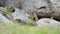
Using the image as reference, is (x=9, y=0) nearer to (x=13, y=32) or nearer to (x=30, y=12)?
(x=30, y=12)

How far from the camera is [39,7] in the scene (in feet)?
37.8

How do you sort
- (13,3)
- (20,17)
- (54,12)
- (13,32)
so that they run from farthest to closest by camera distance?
(13,3), (54,12), (20,17), (13,32)

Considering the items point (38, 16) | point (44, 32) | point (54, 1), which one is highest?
point (44, 32)

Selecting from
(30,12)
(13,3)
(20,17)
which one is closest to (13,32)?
(20,17)

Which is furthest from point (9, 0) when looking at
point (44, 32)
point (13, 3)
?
point (44, 32)

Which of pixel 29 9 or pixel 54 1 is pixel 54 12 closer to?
pixel 54 1

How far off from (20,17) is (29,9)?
2.35m

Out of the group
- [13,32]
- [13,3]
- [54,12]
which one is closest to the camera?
[13,32]

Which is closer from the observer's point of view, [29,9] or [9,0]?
[29,9]

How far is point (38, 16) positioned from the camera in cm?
1142

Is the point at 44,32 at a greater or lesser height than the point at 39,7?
greater

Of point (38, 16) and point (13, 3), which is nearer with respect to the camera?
point (38, 16)

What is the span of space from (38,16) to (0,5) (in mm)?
2654

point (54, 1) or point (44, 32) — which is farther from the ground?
point (44, 32)
